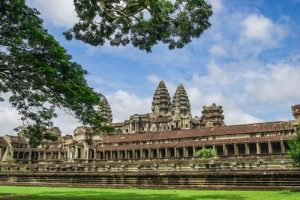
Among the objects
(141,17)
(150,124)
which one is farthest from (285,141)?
(150,124)

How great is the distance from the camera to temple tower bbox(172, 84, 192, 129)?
334 ft

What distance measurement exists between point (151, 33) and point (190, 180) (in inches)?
450

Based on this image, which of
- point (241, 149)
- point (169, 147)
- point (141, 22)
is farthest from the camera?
point (169, 147)

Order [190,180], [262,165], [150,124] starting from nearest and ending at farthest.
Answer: [190,180]
[262,165]
[150,124]

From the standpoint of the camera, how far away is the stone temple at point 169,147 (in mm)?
27453

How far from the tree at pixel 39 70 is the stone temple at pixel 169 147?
9.76m

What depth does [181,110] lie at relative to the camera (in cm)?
10519

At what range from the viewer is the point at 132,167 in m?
27.0

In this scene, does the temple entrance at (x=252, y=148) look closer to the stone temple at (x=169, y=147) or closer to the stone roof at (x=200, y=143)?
the stone temple at (x=169, y=147)

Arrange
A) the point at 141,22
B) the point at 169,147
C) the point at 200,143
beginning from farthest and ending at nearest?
1. the point at 169,147
2. the point at 200,143
3. the point at 141,22

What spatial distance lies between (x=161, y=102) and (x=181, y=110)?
33.8 ft

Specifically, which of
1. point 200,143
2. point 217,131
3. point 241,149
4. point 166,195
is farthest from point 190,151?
point 166,195

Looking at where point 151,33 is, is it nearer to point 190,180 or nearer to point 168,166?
point 190,180

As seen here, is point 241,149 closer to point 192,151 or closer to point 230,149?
point 230,149
